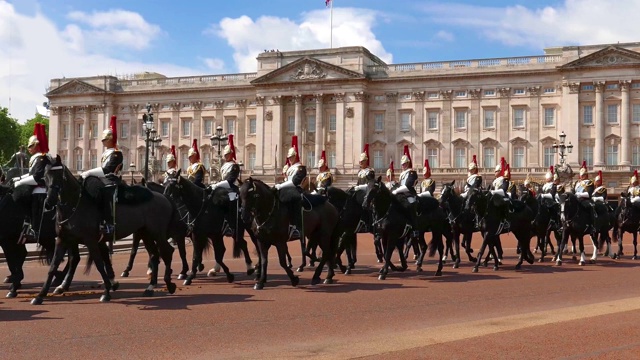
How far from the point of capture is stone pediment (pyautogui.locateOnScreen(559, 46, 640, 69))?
65.5 m

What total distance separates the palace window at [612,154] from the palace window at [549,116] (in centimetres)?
562

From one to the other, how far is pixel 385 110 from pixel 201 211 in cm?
5979

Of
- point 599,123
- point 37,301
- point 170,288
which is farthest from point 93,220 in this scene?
point 599,123

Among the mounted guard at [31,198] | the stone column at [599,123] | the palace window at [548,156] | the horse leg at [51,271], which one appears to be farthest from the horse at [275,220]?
the palace window at [548,156]

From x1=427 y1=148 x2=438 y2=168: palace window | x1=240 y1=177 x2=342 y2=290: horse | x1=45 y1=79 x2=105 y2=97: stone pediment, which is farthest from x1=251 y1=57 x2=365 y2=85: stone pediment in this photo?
x1=240 y1=177 x2=342 y2=290: horse

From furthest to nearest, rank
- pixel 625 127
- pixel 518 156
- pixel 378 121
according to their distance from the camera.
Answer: pixel 378 121 → pixel 518 156 → pixel 625 127

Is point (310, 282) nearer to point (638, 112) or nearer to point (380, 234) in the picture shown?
point (380, 234)

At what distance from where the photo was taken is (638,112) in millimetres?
66188

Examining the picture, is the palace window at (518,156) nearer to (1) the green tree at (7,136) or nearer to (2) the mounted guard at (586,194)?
(2) the mounted guard at (586,194)

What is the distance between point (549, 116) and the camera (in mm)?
69375

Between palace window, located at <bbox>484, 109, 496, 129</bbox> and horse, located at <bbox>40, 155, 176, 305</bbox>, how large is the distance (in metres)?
60.9

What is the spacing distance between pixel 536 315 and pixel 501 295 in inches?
104

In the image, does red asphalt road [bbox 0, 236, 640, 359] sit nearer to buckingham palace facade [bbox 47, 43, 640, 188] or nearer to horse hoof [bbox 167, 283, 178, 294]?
horse hoof [bbox 167, 283, 178, 294]

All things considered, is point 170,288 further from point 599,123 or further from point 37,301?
point 599,123
